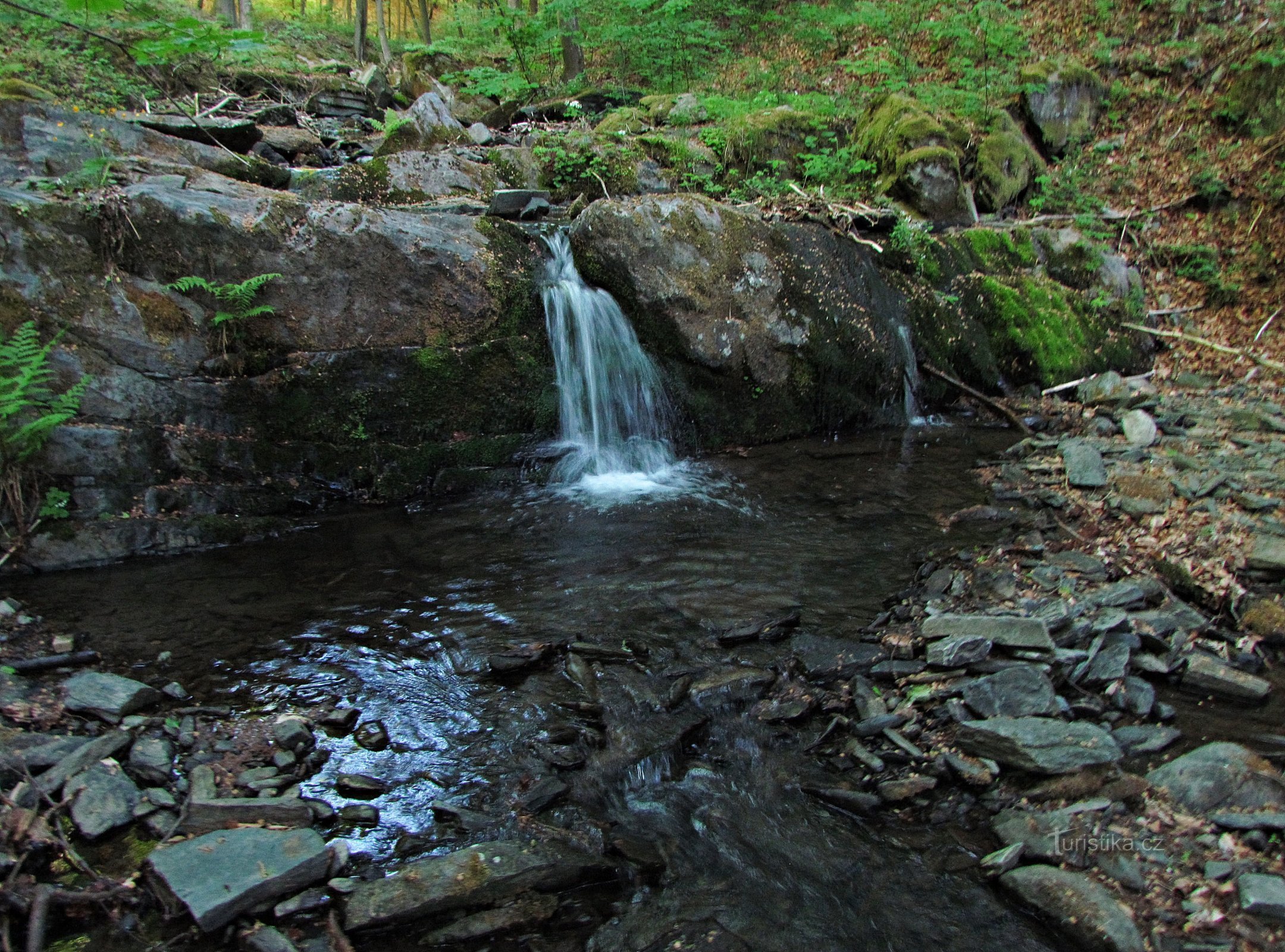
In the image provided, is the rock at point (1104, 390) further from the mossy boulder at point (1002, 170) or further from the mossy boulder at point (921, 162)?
the mossy boulder at point (1002, 170)

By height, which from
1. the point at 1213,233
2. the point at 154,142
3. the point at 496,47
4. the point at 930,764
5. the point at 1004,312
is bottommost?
the point at 930,764

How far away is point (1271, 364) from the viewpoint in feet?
31.1

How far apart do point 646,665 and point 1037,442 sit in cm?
583

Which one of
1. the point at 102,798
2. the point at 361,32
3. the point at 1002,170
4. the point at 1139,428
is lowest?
the point at 102,798

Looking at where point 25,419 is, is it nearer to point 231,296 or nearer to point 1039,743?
point 231,296

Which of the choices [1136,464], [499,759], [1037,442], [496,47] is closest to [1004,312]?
[1037,442]

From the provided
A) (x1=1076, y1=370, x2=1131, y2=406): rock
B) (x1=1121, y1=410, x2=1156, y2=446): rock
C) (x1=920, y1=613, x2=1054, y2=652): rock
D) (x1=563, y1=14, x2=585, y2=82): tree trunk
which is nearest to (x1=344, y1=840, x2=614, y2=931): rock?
(x1=920, y1=613, x2=1054, y2=652): rock

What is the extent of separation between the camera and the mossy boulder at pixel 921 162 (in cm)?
1166

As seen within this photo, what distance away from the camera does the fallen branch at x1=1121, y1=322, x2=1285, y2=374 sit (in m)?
9.52

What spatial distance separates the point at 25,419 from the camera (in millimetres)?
5980

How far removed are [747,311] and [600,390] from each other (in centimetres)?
200

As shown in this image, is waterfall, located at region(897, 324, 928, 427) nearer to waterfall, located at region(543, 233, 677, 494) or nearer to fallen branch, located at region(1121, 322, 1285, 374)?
waterfall, located at region(543, 233, 677, 494)

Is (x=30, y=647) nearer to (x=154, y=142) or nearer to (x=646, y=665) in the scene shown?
(x=646, y=665)

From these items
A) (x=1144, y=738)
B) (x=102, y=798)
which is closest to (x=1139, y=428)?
(x=1144, y=738)
